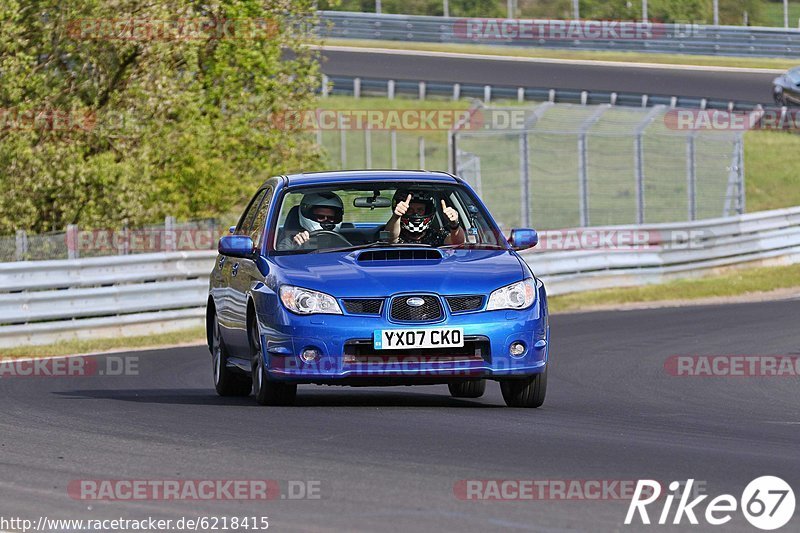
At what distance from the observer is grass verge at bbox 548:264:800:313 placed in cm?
2430

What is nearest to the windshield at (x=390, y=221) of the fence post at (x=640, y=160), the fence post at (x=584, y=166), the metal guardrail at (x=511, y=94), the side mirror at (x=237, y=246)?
the side mirror at (x=237, y=246)

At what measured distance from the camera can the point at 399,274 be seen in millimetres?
9969

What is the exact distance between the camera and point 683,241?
2659cm

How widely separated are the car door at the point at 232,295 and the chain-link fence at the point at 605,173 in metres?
12.8

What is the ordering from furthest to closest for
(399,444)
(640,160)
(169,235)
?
(640,160) < (169,235) < (399,444)

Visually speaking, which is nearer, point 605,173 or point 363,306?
point 363,306

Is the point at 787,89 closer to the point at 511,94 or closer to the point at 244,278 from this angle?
the point at 511,94

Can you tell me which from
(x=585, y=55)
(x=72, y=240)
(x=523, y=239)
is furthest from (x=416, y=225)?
(x=585, y=55)

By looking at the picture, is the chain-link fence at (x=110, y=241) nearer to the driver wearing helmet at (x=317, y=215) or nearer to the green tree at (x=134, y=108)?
the green tree at (x=134, y=108)

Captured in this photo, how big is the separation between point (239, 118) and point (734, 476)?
20691mm

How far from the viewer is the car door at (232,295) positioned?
11.3 m

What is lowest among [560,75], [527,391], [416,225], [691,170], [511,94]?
[511,94]

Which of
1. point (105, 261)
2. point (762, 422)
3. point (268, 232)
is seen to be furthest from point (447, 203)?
point (105, 261)

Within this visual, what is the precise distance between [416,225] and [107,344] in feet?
29.4
